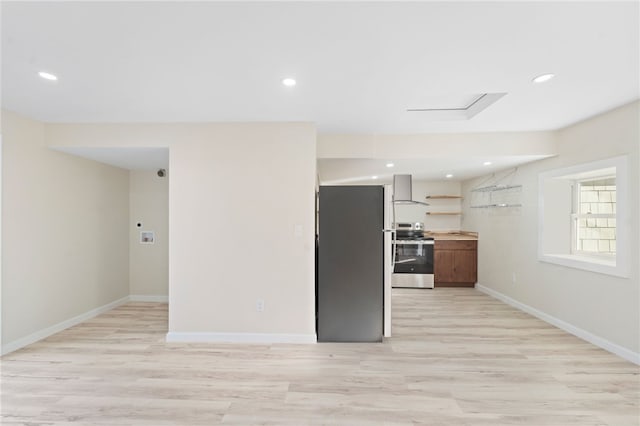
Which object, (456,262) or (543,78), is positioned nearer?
(543,78)

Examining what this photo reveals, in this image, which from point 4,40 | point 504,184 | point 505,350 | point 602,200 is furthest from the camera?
point 504,184

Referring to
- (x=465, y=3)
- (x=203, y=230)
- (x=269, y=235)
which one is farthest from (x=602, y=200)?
(x=203, y=230)

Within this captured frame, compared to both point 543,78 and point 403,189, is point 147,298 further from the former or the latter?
point 543,78

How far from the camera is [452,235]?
20.5ft

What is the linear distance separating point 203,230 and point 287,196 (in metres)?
0.97

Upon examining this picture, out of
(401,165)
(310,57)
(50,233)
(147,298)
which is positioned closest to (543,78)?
(310,57)

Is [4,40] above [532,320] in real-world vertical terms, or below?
above

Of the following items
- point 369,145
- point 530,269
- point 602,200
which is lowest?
point 530,269

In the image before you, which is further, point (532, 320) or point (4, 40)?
point (532, 320)

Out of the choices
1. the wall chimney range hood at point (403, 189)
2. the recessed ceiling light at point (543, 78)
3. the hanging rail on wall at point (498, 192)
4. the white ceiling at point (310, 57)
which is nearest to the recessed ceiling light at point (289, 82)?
the white ceiling at point (310, 57)

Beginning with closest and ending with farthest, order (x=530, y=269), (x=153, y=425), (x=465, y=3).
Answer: (x=465, y=3) → (x=153, y=425) → (x=530, y=269)

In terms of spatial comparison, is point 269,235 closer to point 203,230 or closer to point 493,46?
point 203,230

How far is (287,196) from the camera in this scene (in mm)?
3303

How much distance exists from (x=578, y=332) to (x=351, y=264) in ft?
8.66
